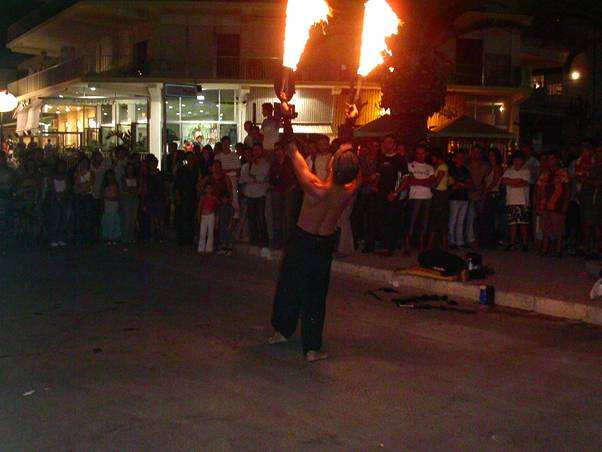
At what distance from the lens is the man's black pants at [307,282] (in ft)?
25.8

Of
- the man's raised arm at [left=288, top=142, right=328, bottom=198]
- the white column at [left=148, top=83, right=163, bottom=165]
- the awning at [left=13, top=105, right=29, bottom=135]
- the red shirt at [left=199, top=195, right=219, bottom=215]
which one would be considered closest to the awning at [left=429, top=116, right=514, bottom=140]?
the red shirt at [left=199, top=195, right=219, bottom=215]

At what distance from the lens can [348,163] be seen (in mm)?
7871

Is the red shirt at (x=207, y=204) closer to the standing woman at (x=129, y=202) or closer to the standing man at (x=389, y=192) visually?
the standing woman at (x=129, y=202)

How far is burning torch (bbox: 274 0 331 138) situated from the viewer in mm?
7771

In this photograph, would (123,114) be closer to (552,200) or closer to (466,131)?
(466,131)

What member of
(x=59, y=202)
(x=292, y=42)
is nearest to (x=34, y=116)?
(x=59, y=202)

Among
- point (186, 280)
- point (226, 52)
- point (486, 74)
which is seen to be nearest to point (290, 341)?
point (186, 280)

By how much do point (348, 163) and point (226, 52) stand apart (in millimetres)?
31012

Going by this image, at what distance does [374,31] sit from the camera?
30.0ft

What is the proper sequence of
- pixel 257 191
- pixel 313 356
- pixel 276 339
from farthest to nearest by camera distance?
pixel 257 191 → pixel 276 339 → pixel 313 356

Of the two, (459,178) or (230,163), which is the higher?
(230,163)

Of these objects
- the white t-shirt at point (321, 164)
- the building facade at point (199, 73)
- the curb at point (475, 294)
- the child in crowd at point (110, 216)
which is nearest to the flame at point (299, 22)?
the curb at point (475, 294)

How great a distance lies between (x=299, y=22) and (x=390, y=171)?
667 cm

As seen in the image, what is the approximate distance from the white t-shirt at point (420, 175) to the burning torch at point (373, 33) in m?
5.42
